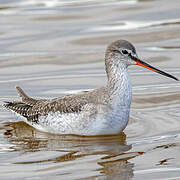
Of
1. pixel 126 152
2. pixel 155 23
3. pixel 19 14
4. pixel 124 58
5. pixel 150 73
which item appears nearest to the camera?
pixel 126 152

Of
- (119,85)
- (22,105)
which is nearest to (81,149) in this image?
(119,85)

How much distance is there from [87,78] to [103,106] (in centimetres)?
421

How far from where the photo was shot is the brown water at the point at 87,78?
9.76 m

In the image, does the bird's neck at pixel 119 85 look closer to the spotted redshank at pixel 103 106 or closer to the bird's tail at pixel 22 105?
the spotted redshank at pixel 103 106

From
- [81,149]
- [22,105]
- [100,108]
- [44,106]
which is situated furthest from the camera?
[22,105]

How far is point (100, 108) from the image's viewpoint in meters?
10.9

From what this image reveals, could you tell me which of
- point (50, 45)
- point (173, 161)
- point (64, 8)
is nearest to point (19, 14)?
point (64, 8)

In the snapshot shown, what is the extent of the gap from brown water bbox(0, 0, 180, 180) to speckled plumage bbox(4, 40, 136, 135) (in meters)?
0.27

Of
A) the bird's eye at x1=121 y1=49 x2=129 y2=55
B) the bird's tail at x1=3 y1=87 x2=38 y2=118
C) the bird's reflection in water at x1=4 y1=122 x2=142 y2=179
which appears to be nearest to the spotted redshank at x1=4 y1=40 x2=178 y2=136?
the bird's eye at x1=121 y1=49 x2=129 y2=55

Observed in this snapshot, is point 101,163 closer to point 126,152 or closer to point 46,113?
point 126,152

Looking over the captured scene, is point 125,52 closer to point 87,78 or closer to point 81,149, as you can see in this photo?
point 81,149

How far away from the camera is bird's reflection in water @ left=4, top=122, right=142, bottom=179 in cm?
966

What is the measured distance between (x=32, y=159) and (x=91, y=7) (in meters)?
11.6

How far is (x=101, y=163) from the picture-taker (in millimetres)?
9852
